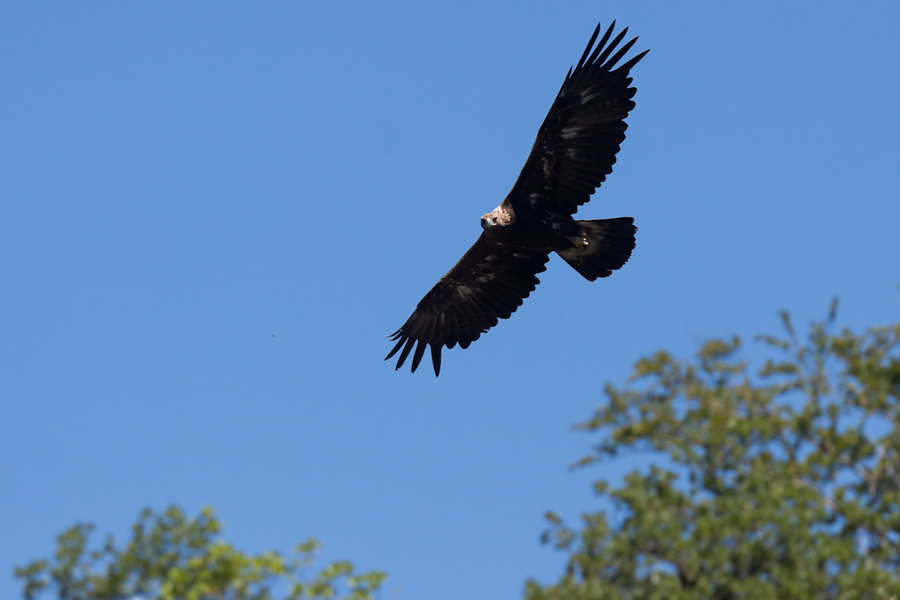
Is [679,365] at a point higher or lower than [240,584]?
higher

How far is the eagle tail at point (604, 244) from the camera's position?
1252 cm

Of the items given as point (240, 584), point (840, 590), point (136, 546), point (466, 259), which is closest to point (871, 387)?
point (840, 590)

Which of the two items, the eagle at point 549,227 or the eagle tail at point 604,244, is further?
the eagle tail at point 604,244

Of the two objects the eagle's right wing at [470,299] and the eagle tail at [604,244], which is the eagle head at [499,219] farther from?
the eagle's right wing at [470,299]

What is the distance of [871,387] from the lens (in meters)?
16.8

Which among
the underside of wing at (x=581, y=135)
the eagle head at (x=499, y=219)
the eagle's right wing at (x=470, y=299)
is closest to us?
the underside of wing at (x=581, y=135)

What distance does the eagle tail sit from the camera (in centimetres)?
1252

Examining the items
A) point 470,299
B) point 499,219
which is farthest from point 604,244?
point 470,299

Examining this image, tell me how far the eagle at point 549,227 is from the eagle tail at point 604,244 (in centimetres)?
1

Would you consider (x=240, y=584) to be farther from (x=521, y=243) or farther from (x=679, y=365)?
(x=679, y=365)

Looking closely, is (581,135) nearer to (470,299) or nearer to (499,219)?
(499,219)

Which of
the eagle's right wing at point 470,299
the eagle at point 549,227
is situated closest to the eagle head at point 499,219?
→ the eagle at point 549,227

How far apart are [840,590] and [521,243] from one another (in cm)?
553

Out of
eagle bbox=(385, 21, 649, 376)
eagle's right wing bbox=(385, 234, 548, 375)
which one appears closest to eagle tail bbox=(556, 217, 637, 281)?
eagle bbox=(385, 21, 649, 376)
